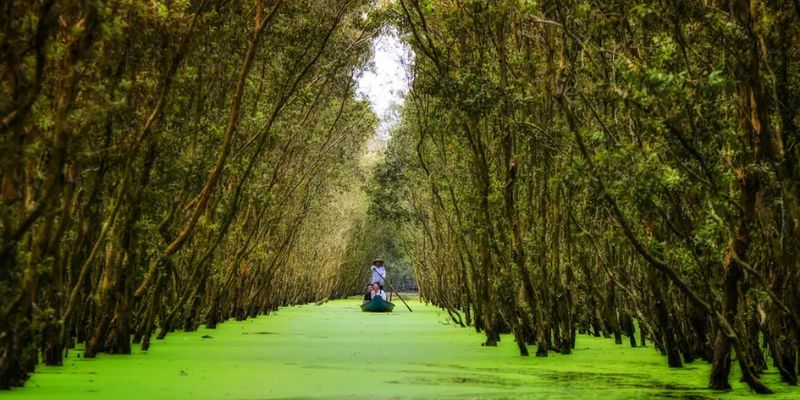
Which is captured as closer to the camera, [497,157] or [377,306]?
[497,157]

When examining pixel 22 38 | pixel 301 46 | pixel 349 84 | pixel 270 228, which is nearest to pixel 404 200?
pixel 270 228

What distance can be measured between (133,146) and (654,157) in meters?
5.45

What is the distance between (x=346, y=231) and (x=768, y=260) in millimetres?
47250

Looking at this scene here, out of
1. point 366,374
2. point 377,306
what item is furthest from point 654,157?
point 377,306

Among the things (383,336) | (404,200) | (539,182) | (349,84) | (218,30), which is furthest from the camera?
(404,200)

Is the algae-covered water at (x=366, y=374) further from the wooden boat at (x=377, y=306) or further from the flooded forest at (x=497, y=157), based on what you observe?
the wooden boat at (x=377, y=306)

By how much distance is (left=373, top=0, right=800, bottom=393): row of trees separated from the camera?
879 centimetres

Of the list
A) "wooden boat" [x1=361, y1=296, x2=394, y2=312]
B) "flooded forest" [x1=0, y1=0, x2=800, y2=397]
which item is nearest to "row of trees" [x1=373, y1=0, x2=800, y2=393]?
"flooded forest" [x1=0, y1=0, x2=800, y2=397]

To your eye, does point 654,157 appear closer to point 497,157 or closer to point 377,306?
point 497,157

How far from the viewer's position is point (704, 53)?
11.3 m

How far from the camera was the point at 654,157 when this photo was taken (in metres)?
8.83

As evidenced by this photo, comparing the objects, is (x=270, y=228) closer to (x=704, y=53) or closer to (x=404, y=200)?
(x=404, y=200)

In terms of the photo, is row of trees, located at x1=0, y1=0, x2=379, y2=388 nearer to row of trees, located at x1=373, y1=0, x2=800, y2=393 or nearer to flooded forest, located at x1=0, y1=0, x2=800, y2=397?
flooded forest, located at x1=0, y1=0, x2=800, y2=397

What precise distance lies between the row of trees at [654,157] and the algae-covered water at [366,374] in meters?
0.69
